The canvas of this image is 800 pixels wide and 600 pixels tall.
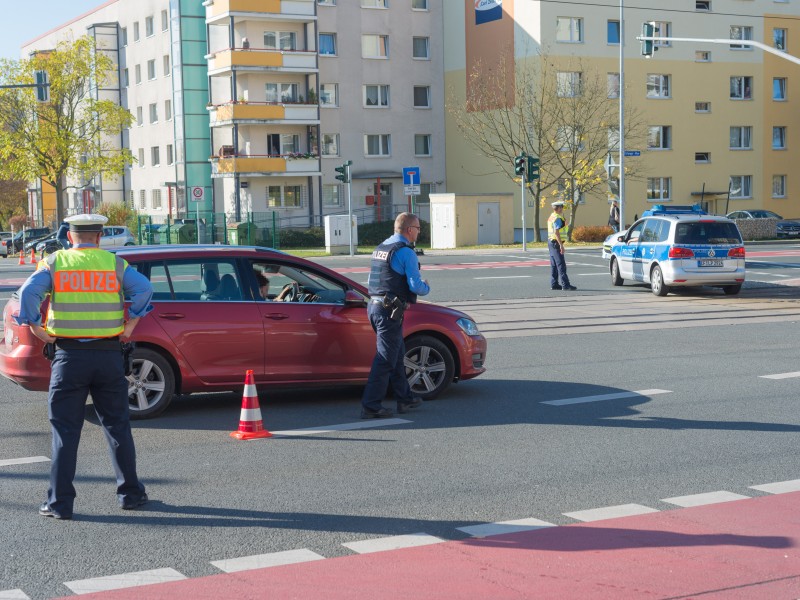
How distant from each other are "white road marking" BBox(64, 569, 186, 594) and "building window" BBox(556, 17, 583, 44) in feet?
184

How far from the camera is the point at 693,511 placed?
680cm

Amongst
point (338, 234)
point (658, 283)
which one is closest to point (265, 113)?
point (338, 234)

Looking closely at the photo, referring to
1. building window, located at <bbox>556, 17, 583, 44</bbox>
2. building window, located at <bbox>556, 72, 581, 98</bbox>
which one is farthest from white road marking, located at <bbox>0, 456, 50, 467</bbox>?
building window, located at <bbox>556, 17, 583, 44</bbox>

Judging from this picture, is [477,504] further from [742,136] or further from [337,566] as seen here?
[742,136]

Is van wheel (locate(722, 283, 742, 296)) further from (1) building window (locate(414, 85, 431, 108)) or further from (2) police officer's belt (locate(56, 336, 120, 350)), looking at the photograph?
(1) building window (locate(414, 85, 431, 108))

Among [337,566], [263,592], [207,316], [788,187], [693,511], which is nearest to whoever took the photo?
[263,592]

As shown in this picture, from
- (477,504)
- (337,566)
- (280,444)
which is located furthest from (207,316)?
(337,566)

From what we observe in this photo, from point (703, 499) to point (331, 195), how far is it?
57.5 meters

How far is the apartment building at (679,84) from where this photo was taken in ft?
197

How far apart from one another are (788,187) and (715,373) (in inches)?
2263

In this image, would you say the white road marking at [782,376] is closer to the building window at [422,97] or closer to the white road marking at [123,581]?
the white road marking at [123,581]

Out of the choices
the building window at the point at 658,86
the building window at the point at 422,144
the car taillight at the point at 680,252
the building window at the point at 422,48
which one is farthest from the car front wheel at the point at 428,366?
the building window at the point at 422,48

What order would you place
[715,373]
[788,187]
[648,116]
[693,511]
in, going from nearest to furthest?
[693,511], [715,373], [648,116], [788,187]

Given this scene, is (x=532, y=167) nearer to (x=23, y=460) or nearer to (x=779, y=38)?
(x=779, y=38)
